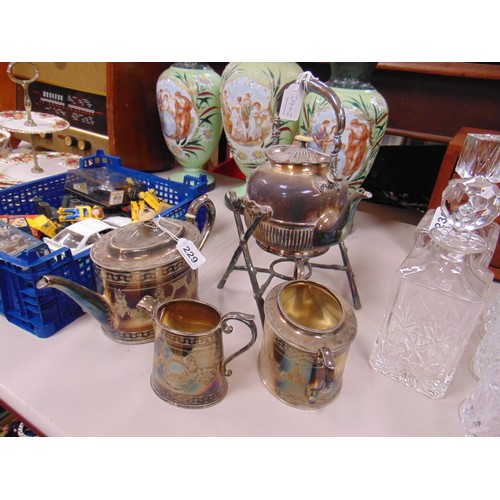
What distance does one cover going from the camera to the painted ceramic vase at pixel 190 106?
104 cm

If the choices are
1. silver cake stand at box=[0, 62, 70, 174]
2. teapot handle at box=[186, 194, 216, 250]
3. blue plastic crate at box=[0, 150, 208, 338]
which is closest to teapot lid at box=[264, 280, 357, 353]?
teapot handle at box=[186, 194, 216, 250]

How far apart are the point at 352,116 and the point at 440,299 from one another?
465mm

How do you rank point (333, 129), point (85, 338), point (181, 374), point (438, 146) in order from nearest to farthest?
point (181, 374) → point (85, 338) → point (333, 129) → point (438, 146)

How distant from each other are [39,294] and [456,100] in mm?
979

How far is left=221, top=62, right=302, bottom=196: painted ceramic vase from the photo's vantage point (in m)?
0.93

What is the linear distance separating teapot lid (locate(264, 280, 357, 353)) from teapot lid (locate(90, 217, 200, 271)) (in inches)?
6.4

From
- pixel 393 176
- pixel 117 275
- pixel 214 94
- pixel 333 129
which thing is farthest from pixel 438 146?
pixel 117 275

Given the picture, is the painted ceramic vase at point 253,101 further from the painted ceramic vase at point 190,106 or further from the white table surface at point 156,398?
the white table surface at point 156,398

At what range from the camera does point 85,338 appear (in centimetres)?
64

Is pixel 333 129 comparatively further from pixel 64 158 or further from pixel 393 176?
pixel 64 158

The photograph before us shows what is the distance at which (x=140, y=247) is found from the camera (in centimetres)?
58

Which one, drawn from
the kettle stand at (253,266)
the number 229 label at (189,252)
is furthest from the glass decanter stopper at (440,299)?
the number 229 label at (189,252)

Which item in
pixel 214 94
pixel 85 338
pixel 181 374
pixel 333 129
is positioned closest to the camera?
pixel 181 374

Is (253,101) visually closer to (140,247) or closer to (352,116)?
(352,116)
